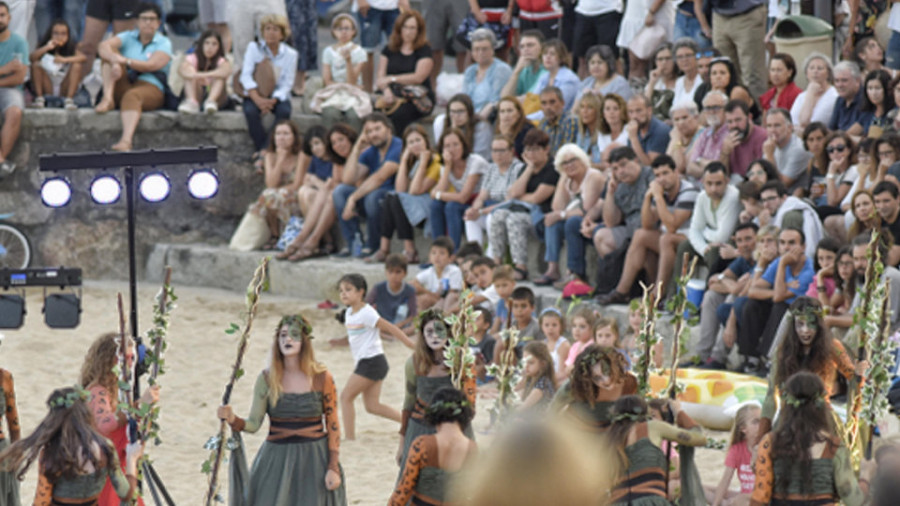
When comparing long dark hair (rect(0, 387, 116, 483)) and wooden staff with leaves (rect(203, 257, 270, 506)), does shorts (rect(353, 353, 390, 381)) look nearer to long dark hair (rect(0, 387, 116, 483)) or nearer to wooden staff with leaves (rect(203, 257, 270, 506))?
wooden staff with leaves (rect(203, 257, 270, 506))

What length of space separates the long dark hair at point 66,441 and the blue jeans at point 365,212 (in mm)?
7606

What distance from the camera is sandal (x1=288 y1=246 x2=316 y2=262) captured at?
15320 mm

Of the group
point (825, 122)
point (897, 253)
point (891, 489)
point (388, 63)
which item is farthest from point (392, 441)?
point (891, 489)

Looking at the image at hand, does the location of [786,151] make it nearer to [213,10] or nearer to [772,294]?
[772,294]

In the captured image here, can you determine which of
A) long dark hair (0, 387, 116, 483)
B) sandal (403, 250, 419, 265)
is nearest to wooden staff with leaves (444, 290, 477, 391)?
long dark hair (0, 387, 116, 483)

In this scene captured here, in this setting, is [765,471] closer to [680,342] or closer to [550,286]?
[680,342]

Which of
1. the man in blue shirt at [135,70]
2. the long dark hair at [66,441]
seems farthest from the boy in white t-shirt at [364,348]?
the man in blue shirt at [135,70]

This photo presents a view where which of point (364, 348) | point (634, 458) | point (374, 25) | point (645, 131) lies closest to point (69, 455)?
point (634, 458)

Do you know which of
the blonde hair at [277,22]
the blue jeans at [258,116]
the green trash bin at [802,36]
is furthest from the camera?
the blue jeans at [258,116]

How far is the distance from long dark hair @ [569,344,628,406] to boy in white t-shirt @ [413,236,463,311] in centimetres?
515

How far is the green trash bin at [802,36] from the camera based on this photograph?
14.0 meters

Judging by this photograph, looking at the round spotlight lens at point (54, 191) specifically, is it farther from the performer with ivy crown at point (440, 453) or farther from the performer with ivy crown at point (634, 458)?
the performer with ivy crown at point (634, 458)

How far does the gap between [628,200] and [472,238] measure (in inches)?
67.3

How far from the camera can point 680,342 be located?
8.95 metres
